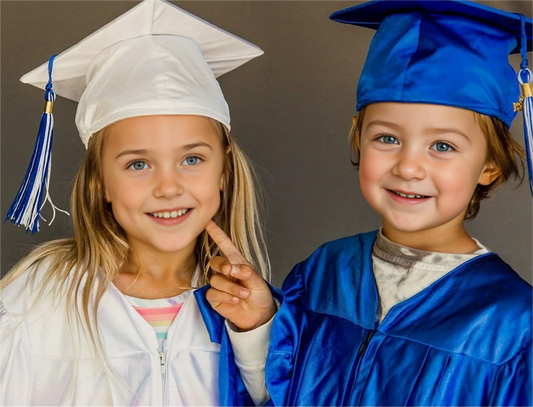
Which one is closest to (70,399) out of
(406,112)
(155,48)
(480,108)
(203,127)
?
(203,127)

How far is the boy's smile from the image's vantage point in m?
1.97

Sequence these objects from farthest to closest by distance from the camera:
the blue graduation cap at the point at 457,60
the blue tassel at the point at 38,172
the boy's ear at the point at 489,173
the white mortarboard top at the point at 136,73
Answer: the blue tassel at the point at 38,172 < the white mortarboard top at the point at 136,73 < the boy's ear at the point at 489,173 < the blue graduation cap at the point at 457,60

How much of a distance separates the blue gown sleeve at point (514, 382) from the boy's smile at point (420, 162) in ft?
1.26

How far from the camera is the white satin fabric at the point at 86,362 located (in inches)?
88.4

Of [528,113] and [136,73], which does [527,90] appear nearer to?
[528,113]

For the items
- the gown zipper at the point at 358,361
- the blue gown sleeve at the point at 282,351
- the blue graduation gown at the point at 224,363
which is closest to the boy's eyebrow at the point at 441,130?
the gown zipper at the point at 358,361

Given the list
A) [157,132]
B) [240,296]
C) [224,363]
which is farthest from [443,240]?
[157,132]

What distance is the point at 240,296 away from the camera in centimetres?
221

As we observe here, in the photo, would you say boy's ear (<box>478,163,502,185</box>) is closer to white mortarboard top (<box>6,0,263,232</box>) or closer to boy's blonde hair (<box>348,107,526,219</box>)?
boy's blonde hair (<box>348,107,526,219</box>)

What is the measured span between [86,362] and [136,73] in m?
0.79

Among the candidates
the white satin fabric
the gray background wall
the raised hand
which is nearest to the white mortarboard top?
the white satin fabric

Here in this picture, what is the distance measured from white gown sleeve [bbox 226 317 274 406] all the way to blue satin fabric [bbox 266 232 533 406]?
57mm

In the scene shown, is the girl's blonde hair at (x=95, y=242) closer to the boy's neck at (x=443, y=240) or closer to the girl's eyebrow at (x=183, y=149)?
the girl's eyebrow at (x=183, y=149)

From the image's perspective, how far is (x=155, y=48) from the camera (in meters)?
2.26
